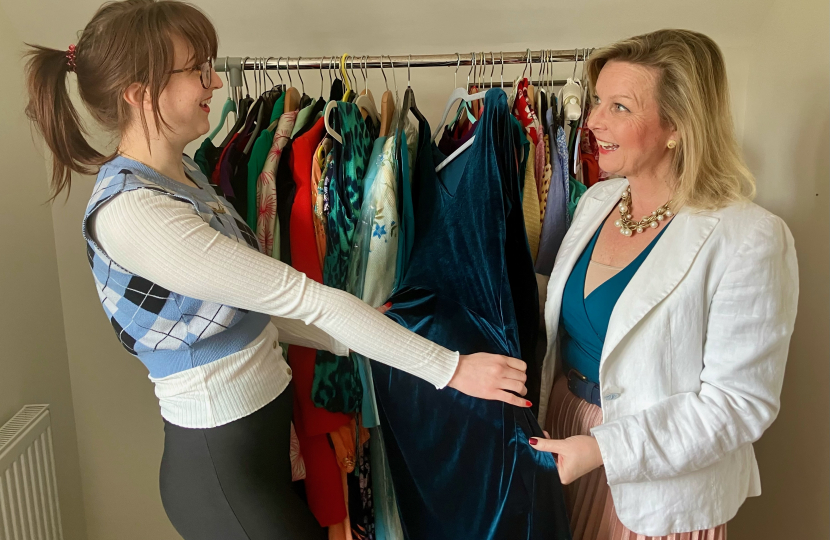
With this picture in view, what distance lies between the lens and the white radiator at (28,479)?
4.07 ft

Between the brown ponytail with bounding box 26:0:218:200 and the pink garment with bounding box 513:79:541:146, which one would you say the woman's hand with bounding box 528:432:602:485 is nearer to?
the pink garment with bounding box 513:79:541:146

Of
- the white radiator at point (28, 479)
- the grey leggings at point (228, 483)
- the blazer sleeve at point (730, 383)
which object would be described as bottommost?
the white radiator at point (28, 479)

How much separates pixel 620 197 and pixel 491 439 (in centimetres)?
54

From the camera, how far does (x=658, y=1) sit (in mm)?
1428

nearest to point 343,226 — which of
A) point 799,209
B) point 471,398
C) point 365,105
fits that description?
point 365,105

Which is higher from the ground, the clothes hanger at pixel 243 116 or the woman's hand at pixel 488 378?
the clothes hanger at pixel 243 116

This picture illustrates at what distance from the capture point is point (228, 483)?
2.96 feet

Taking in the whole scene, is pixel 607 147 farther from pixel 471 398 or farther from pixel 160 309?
pixel 160 309

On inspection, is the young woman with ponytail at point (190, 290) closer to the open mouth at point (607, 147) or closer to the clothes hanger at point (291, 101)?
the clothes hanger at point (291, 101)

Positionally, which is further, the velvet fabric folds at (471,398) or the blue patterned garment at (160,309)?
the velvet fabric folds at (471,398)

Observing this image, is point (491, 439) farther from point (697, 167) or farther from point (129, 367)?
point (129, 367)

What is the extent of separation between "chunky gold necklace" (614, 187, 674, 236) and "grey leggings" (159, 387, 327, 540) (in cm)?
72

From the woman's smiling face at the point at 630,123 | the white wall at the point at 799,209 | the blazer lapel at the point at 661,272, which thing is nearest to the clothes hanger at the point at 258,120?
the woman's smiling face at the point at 630,123

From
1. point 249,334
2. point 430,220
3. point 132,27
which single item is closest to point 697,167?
point 430,220
